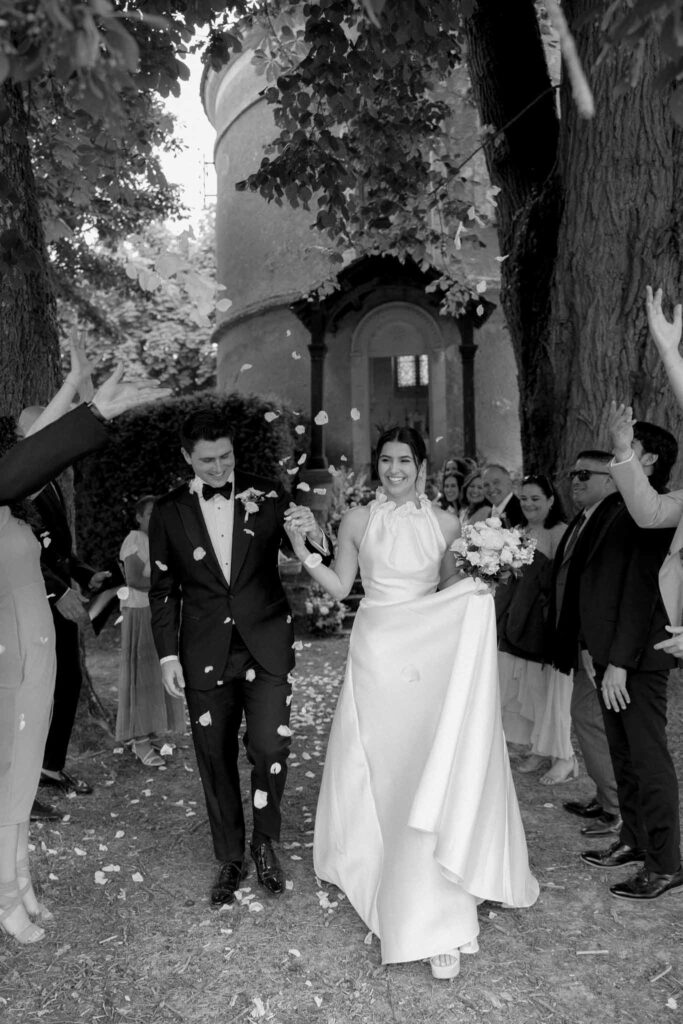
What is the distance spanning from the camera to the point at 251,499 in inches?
172

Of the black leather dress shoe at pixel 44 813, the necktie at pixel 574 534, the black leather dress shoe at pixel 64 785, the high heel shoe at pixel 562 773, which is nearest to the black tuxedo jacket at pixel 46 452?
the black leather dress shoe at pixel 44 813

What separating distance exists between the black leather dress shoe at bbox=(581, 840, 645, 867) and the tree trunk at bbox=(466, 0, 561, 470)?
3450 millimetres

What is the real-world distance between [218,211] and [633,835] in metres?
20.9

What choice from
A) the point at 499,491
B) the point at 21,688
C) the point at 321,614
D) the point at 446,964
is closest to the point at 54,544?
the point at 21,688

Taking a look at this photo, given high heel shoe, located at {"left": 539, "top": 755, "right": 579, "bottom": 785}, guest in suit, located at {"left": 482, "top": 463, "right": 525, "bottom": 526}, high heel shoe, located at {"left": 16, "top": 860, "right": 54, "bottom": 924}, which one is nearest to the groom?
high heel shoe, located at {"left": 16, "top": 860, "right": 54, "bottom": 924}

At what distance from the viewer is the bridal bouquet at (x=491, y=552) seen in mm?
3707

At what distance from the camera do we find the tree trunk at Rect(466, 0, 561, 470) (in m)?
7.24

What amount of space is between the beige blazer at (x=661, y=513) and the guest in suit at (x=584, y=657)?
2.53 feet

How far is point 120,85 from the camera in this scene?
6.44 ft

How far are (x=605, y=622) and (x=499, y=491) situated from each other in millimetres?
2958

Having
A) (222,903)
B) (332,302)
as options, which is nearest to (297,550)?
(222,903)

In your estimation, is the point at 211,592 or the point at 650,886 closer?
the point at 650,886

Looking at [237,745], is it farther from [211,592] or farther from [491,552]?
[491,552]

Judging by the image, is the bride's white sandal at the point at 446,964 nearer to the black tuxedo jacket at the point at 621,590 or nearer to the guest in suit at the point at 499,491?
the black tuxedo jacket at the point at 621,590
